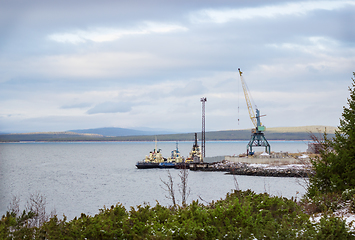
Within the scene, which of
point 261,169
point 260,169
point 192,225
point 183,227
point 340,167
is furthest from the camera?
point 260,169

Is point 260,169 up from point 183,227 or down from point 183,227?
down

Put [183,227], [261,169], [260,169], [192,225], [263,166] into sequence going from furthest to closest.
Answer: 1. [263,166]
2. [260,169]
3. [261,169]
4. [192,225]
5. [183,227]

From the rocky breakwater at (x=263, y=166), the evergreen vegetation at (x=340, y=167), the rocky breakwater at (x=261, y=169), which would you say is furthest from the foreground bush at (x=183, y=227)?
the rocky breakwater at (x=263, y=166)

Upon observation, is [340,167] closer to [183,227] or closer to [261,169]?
[183,227]

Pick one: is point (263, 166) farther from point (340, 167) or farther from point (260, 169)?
point (340, 167)

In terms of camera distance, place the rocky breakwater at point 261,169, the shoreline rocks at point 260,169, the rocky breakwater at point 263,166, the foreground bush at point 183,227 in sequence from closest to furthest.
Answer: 1. the foreground bush at point 183,227
2. the rocky breakwater at point 261,169
3. the shoreline rocks at point 260,169
4. the rocky breakwater at point 263,166

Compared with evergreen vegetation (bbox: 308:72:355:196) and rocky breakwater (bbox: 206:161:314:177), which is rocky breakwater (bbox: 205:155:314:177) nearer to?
rocky breakwater (bbox: 206:161:314:177)

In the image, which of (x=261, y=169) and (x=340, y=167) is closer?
(x=340, y=167)

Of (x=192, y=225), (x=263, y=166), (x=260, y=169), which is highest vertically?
(x=192, y=225)

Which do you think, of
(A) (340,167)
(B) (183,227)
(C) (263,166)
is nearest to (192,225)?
(B) (183,227)

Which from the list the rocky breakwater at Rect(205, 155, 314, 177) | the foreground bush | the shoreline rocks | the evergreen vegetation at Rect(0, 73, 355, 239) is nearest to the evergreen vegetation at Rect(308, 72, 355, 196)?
the evergreen vegetation at Rect(0, 73, 355, 239)

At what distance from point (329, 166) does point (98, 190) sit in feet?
144

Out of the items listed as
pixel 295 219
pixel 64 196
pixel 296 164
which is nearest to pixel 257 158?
pixel 296 164

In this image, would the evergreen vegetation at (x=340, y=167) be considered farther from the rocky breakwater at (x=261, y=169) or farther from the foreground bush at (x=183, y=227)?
the rocky breakwater at (x=261, y=169)
